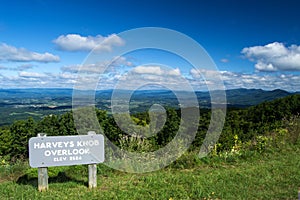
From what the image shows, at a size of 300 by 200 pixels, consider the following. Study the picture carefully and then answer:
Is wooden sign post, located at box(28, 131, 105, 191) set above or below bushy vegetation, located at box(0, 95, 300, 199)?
above

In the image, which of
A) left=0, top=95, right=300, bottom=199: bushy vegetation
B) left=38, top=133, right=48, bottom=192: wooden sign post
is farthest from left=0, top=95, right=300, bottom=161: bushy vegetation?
left=38, top=133, right=48, bottom=192: wooden sign post

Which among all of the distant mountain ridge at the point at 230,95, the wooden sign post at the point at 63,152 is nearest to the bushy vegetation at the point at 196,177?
the wooden sign post at the point at 63,152

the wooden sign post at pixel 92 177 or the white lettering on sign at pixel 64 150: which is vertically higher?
the white lettering on sign at pixel 64 150

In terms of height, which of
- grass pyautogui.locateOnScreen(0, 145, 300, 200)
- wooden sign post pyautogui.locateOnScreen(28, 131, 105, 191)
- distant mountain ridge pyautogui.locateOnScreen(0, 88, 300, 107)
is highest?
distant mountain ridge pyautogui.locateOnScreen(0, 88, 300, 107)

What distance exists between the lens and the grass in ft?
15.8

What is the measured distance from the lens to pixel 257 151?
770 centimetres

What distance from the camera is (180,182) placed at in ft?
17.6

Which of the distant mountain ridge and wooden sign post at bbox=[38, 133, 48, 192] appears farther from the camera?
the distant mountain ridge

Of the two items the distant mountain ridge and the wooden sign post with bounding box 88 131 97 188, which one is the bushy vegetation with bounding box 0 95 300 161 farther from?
the wooden sign post with bounding box 88 131 97 188

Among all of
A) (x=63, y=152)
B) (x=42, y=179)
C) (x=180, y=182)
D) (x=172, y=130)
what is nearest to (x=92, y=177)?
(x=63, y=152)

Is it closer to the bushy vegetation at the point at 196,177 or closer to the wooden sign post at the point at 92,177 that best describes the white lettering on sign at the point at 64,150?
the wooden sign post at the point at 92,177

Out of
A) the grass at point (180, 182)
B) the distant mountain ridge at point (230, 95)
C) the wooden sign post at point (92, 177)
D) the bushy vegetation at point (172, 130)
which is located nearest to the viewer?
the grass at point (180, 182)

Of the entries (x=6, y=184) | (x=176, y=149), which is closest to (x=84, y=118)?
(x=176, y=149)

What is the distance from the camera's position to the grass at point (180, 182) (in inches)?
190
